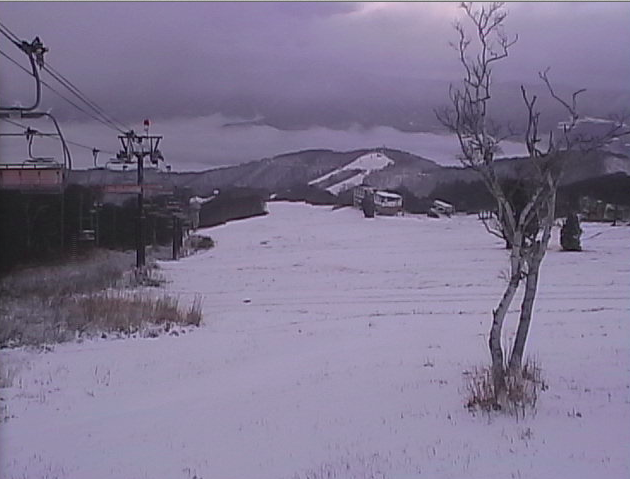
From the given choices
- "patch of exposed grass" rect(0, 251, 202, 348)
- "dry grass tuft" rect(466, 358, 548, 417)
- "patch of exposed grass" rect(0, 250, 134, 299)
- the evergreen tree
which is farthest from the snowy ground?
the evergreen tree

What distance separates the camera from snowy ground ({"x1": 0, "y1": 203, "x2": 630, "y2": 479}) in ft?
24.2

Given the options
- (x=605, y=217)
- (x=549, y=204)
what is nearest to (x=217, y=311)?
(x=549, y=204)

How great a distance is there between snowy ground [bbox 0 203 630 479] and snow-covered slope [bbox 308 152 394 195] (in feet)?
354

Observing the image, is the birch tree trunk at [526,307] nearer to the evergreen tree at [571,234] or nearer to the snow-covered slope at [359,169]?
the evergreen tree at [571,234]

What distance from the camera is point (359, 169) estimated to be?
15138 cm

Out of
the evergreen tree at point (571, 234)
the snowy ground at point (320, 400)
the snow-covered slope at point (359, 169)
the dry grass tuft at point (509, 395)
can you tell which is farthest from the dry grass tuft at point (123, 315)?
the snow-covered slope at point (359, 169)

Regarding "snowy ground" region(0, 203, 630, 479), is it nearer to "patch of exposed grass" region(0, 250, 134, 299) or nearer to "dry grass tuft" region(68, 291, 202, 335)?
"dry grass tuft" region(68, 291, 202, 335)

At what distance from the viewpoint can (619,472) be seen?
22.2ft

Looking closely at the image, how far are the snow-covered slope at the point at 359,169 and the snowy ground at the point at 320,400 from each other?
10795cm

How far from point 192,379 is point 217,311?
41.3 feet

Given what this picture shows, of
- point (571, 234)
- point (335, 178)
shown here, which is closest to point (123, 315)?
point (571, 234)

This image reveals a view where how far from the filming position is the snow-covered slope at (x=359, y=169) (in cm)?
13500

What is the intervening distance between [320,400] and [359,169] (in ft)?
466

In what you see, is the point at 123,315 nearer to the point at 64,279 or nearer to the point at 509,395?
the point at 64,279
